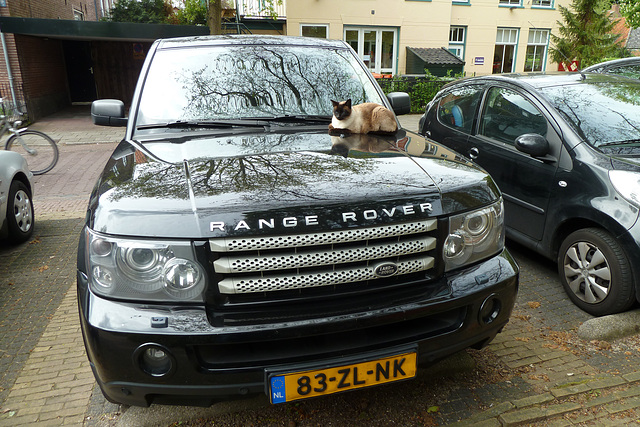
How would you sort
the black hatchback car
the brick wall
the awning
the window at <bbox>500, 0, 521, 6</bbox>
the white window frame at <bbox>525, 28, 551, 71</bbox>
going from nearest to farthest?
the black hatchback car
the brick wall
the awning
the window at <bbox>500, 0, 521, 6</bbox>
the white window frame at <bbox>525, 28, 551, 71</bbox>

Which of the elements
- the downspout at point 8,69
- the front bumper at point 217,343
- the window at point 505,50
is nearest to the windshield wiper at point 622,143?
the front bumper at point 217,343

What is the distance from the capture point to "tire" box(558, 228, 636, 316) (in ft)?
11.3

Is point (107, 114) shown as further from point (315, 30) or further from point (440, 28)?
point (440, 28)

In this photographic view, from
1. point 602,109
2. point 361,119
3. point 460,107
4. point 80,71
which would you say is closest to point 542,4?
point 80,71

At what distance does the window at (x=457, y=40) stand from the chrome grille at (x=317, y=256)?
994 inches

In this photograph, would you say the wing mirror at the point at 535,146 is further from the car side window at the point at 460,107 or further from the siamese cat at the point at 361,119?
the siamese cat at the point at 361,119

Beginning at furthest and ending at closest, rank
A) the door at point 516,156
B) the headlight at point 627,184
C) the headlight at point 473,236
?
the door at point 516,156 < the headlight at point 627,184 < the headlight at point 473,236

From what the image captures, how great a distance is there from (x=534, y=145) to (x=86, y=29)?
1636 cm

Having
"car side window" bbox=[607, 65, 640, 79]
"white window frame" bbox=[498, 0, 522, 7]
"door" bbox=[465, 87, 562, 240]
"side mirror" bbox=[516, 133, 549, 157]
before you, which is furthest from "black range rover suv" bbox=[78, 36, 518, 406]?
"white window frame" bbox=[498, 0, 522, 7]

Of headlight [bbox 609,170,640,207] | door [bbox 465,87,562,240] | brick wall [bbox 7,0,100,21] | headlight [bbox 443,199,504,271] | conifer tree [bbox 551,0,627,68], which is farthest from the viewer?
conifer tree [bbox 551,0,627,68]

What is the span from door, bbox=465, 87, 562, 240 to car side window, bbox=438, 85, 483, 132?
0.17m

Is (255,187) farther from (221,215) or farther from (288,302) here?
(288,302)

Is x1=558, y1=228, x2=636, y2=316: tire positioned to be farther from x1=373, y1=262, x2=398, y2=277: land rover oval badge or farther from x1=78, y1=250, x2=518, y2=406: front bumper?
x1=373, y1=262, x2=398, y2=277: land rover oval badge

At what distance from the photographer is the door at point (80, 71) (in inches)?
837
